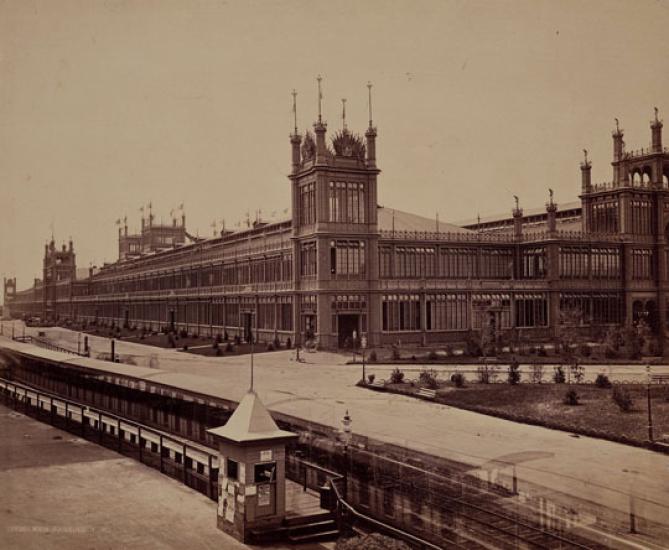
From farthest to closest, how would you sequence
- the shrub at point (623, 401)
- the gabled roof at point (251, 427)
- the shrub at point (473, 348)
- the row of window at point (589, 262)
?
the row of window at point (589, 262) → the shrub at point (473, 348) → the shrub at point (623, 401) → the gabled roof at point (251, 427)

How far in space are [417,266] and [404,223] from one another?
584 cm

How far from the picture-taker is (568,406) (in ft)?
118

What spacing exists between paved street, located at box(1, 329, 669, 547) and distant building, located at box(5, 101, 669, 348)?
2834cm

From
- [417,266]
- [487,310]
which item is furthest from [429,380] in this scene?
[487,310]

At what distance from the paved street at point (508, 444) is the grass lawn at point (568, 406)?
33.4 inches

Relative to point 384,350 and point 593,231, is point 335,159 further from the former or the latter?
point 593,231

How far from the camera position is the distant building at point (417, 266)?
68.8 m

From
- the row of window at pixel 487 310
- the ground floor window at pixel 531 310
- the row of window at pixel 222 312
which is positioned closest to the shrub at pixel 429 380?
the row of window at pixel 487 310

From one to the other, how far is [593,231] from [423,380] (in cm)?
4903

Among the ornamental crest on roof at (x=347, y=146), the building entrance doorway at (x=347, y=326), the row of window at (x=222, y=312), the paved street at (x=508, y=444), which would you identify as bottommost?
the paved street at (x=508, y=444)

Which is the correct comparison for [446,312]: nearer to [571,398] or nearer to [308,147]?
[308,147]

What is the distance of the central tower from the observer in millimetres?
67625

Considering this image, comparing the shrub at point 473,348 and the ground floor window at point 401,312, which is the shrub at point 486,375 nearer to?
the shrub at point 473,348

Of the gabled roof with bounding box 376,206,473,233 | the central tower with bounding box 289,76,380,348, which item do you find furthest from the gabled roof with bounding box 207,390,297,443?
the gabled roof with bounding box 376,206,473,233
